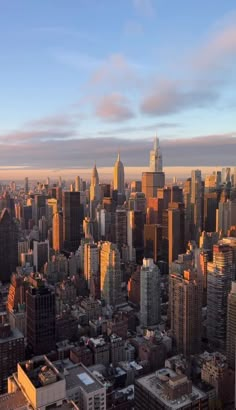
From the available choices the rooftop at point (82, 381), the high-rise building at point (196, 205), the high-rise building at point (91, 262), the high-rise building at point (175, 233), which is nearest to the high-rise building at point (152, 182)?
the high-rise building at point (196, 205)

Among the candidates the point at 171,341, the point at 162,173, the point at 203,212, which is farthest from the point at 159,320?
the point at 162,173

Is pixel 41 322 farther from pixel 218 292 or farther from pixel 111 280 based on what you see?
pixel 218 292

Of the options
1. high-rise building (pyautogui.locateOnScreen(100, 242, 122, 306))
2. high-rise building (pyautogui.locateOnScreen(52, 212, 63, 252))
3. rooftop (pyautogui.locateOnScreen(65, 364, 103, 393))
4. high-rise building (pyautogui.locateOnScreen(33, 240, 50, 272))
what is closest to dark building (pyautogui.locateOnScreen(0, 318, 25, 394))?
rooftop (pyautogui.locateOnScreen(65, 364, 103, 393))

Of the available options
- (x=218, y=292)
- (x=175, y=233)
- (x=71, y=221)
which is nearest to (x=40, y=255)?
(x=71, y=221)

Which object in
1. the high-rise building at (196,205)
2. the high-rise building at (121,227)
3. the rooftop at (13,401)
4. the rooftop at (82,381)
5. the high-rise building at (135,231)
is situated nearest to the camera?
the rooftop at (13,401)

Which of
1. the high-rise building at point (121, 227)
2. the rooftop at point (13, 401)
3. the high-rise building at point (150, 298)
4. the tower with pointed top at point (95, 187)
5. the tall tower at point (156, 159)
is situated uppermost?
the tall tower at point (156, 159)

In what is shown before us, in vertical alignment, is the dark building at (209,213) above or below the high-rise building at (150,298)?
above

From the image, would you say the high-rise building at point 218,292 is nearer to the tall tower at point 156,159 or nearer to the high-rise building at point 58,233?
the high-rise building at point 58,233
